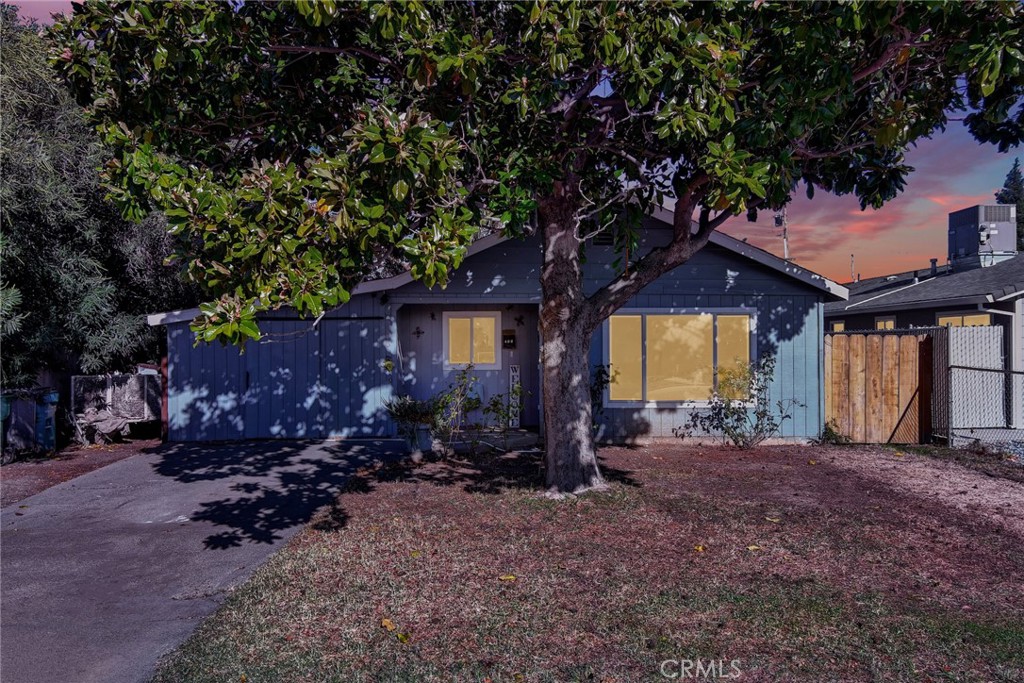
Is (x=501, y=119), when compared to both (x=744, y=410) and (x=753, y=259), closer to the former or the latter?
(x=753, y=259)

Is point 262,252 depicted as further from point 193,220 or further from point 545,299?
point 545,299

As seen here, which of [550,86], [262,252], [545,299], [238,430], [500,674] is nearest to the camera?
[500,674]

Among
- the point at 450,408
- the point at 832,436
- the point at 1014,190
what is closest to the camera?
the point at 450,408

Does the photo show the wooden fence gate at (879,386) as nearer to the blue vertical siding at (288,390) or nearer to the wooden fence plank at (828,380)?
the wooden fence plank at (828,380)

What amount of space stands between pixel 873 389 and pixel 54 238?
1438 centimetres

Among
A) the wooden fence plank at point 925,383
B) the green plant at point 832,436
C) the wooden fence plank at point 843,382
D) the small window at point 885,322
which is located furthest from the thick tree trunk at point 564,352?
the small window at point 885,322

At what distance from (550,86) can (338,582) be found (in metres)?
4.51

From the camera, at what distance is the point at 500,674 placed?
364 centimetres

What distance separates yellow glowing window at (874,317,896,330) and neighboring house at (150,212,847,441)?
5.85 meters

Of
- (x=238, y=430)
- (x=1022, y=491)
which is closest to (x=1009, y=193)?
(x=1022, y=491)

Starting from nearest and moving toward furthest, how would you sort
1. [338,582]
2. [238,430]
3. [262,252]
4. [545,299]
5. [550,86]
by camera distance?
[262,252]
[338,582]
[550,86]
[545,299]
[238,430]

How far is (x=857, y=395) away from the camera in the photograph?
11.5 metres

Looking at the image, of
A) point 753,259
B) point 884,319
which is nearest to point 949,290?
point 884,319

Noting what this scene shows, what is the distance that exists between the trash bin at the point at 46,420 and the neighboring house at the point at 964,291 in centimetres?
1636
